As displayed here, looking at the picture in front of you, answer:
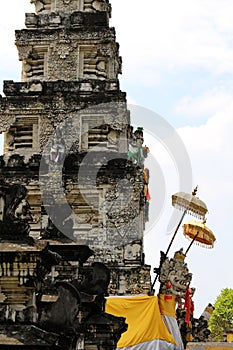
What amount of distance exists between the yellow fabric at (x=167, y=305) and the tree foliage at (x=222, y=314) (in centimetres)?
4918

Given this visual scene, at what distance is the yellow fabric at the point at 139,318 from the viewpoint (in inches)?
895

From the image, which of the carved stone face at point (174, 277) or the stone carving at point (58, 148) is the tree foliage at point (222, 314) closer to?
the stone carving at point (58, 148)

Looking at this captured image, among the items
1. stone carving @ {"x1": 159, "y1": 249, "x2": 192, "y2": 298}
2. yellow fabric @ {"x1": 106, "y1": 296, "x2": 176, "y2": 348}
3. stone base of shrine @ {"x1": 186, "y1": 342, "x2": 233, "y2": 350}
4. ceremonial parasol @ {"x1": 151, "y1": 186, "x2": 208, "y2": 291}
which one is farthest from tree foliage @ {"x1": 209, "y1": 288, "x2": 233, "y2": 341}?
yellow fabric @ {"x1": 106, "y1": 296, "x2": 176, "y2": 348}

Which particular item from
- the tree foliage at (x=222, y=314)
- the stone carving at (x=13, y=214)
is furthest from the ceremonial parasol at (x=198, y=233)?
the tree foliage at (x=222, y=314)

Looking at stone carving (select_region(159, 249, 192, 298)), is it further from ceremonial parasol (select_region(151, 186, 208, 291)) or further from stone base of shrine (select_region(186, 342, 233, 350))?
stone base of shrine (select_region(186, 342, 233, 350))

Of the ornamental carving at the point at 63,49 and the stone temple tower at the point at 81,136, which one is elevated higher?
the ornamental carving at the point at 63,49

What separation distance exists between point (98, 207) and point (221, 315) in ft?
157

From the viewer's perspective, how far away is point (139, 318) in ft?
76.4

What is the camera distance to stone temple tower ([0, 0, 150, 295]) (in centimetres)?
2953

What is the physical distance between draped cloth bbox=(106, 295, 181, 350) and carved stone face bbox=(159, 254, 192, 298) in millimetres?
1279

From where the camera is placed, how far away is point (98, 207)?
30.0 m

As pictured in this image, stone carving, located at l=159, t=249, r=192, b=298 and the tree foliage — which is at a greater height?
the tree foliage

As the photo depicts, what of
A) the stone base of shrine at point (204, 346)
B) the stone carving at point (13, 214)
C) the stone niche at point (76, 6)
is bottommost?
the stone base of shrine at point (204, 346)

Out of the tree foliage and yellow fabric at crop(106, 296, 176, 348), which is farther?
the tree foliage
